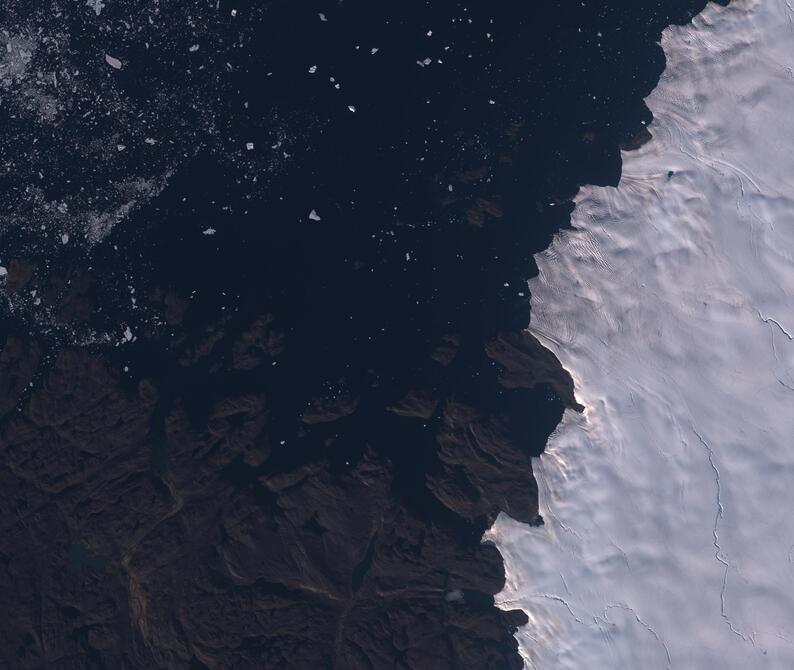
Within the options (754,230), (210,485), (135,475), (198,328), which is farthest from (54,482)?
(754,230)

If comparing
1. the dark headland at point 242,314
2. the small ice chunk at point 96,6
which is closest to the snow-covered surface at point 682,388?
the dark headland at point 242,314

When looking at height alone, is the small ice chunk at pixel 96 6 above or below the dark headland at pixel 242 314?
above

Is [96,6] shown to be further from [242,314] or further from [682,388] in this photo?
[682,388]

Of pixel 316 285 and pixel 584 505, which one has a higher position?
pixel 316 285

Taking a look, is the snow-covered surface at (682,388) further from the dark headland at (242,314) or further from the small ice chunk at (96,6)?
the small ice chunk at (96,6)

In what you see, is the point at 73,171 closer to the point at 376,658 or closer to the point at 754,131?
the point at 376,658
